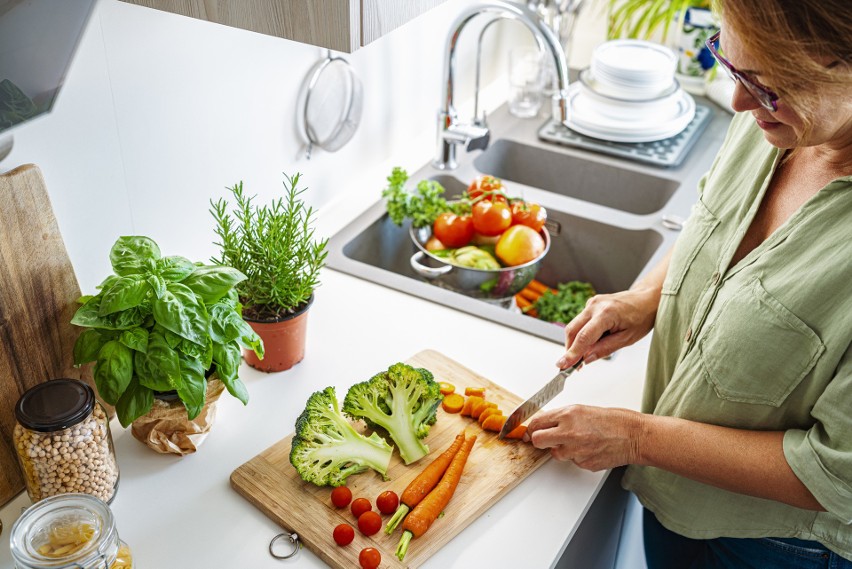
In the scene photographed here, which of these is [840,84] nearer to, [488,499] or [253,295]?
[488,499]

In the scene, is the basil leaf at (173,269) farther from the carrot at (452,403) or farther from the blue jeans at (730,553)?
the blue jeans at (730,553)

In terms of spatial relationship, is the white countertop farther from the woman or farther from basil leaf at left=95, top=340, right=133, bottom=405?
basil leaf at left=95, top=340, right=133, bottom=405

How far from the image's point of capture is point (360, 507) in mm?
1075

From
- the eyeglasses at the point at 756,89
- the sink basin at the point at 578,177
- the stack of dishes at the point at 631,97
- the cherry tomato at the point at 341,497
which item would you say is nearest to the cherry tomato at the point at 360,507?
the cherry tomato at the point at 341,497

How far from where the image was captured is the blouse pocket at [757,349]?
3.22 ft

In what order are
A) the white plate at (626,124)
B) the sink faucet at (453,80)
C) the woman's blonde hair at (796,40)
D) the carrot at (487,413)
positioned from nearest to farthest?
the woman's blonde hair at (796,40), the carrot at (487,413), the sink faucet at (453,80), the white plate at (626,124)

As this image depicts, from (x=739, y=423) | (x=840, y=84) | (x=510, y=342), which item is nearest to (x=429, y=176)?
(x=510, y=342)

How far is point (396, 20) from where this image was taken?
101 cm

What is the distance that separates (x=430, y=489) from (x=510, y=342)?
1.31 ft

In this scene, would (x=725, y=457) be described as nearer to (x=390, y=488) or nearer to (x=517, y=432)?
(x=517, y=432)

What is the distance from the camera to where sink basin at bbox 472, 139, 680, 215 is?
2008 millimetres

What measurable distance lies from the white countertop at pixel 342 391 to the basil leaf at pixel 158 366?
0.19m

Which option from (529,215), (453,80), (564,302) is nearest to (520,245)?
(529,215)

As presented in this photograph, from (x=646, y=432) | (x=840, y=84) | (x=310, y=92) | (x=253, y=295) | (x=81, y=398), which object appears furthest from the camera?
(x=310, y=92)
